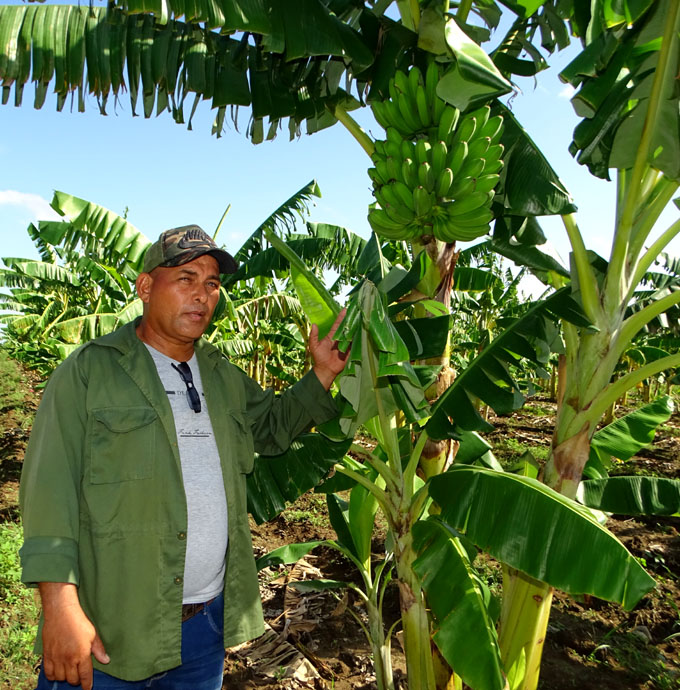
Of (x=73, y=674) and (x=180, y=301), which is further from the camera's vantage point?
(x=180, y=301)

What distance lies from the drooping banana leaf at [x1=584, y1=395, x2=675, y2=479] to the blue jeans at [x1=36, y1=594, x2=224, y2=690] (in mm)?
1944

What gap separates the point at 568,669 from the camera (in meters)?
2.96

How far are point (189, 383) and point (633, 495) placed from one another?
1.91m

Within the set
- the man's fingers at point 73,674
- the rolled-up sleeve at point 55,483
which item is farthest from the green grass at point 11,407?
the man's fingers at point 73,674

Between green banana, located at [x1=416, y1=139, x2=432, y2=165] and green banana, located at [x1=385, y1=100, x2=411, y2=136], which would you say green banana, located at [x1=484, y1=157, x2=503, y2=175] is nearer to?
green banana, located at [x1=416, y1=139, x2=432, y2=165]

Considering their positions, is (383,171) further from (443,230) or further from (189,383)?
(189,383)

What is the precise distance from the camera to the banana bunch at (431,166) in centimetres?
167

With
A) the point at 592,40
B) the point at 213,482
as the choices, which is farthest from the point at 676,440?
the point at 213,482

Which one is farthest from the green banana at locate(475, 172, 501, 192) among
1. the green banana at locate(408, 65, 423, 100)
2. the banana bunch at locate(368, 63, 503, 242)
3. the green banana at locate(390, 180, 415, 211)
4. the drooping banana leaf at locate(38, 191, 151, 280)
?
the drooping banana leaf at locate(38, 191, 151, 280)

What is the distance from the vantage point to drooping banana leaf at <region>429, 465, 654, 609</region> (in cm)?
147

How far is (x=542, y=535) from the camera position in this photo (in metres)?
1.59

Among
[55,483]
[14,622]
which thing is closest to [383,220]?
[55,483]

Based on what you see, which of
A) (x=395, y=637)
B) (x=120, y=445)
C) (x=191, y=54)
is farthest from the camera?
(x=395, y=637)

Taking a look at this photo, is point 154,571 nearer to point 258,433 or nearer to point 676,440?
point 258,433
